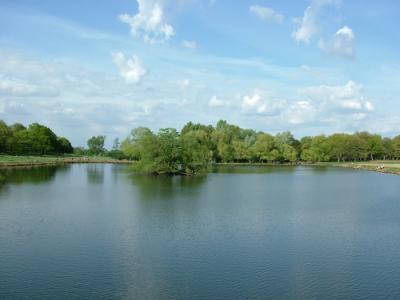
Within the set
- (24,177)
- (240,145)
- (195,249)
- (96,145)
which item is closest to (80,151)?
(96,145)

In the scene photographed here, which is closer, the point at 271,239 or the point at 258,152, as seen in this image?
the point at 271,239

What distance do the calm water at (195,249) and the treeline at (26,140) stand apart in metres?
67.6

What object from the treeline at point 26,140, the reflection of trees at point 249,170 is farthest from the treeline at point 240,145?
the reflection of trees at point 249,170

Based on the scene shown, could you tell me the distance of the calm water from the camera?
14.8 metres

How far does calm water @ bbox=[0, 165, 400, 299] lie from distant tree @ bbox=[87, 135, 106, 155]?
113223 millimetres

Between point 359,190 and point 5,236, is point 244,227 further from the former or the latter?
point 359,190

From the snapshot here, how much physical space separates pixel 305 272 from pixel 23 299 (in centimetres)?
1022

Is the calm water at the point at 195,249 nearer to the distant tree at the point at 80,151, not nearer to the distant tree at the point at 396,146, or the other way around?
the distant tree at the point at 396,146

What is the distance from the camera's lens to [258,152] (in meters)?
119

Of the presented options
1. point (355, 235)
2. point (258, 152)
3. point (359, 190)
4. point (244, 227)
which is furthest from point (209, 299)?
point (258, 152)

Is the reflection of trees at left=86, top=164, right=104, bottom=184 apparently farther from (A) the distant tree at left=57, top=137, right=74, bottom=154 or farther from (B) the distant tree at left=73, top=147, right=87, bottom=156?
(B) the distant tree at left=73, top=147, right=87, bottom=156

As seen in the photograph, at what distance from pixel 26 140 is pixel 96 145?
4354 centimetres

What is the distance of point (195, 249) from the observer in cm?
1962

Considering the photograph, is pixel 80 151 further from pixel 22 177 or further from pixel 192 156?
pixel 22 177
